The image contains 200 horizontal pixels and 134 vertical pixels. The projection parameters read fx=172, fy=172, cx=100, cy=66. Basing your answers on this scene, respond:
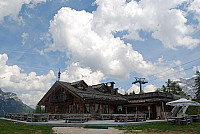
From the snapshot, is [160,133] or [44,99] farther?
[44,99]

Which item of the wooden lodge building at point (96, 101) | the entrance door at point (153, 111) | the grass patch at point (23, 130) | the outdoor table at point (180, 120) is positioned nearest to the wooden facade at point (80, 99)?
the wooden lodge building at point (96, 101)

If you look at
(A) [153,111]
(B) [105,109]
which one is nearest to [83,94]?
(B) [105,109]

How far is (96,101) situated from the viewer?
24578mm

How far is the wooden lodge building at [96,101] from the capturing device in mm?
24781

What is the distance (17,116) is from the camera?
2203 centimetres

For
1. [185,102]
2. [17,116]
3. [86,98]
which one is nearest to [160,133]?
[185,102]

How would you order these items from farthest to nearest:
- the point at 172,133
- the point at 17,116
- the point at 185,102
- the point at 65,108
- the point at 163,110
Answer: the point at 65,108, the point at 163,110, the point at 17,116, the point at 185,102, the point at 172,133

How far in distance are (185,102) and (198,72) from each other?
45775mm

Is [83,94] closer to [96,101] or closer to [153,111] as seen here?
[96,101]

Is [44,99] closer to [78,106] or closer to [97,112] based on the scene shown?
[78,106]

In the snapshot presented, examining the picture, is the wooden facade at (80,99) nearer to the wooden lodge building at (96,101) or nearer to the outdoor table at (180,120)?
the wooden lodge building at (96,101)

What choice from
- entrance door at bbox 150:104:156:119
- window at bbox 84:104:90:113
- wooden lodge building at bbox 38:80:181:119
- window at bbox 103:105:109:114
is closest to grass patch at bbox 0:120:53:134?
wooden lodge building at bbox 38:80:181:119

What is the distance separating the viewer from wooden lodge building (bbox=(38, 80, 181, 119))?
2478cm

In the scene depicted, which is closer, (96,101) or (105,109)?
(96,101)
